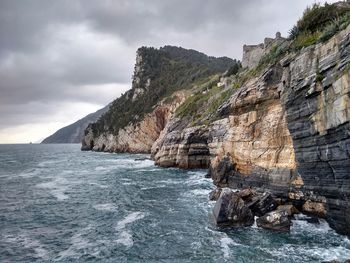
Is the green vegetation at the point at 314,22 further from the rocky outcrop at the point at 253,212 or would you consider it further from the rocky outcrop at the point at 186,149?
the rocky outcrop at the point at 186,149

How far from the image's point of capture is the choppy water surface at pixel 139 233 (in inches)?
825

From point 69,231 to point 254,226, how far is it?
14217mm

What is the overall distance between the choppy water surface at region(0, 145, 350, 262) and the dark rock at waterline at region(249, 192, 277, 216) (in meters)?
2.66

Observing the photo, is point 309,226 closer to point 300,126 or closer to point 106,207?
point 300,126

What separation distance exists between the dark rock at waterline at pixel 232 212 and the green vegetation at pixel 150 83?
85.7 m

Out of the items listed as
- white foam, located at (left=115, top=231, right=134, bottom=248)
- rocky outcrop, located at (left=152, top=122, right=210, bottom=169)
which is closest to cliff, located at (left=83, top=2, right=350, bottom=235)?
rocky outcrop, located at (left=152, top=122, right=210, bottom=169)

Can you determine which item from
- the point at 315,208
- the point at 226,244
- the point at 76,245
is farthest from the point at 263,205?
the point at 76,245

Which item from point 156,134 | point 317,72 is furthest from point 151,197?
point 156,134

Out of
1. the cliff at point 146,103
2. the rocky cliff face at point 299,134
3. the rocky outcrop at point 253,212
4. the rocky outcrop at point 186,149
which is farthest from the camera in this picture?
the cliff at point 146,103

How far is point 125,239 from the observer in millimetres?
24188

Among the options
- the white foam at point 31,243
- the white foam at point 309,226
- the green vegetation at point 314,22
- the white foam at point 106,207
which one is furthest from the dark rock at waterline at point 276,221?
the white foam at point 31,243

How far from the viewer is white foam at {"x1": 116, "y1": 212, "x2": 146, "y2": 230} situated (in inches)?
1082

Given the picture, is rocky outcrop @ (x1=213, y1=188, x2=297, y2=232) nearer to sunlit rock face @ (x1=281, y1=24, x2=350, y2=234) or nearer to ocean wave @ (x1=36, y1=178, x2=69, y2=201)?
sunlit rock face @ (x1=281, y1=24, x2=350, y2=234)

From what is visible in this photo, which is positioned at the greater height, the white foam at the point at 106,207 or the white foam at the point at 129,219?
the white foam at the point at 106,207
